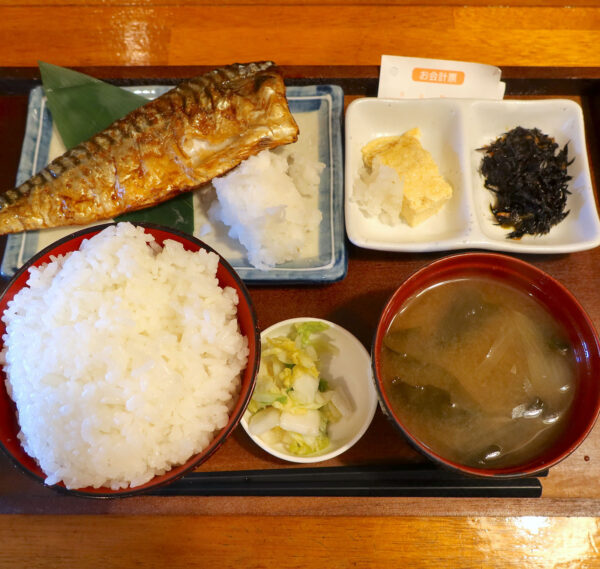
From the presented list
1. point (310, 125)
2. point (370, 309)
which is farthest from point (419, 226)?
point (310, 125)

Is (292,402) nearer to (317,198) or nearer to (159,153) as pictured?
(317,198)

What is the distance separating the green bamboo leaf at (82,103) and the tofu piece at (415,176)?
1.00 meters

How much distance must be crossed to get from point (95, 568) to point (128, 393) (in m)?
0.83

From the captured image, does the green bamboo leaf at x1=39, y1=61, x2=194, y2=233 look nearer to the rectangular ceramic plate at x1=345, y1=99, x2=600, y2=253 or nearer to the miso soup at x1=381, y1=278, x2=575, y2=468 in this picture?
the rectangular ceramic plate at x1=345, y1=99, x2=600, y2=253

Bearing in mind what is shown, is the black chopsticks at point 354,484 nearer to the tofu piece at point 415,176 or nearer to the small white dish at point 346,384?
the small white dish at point 346,384

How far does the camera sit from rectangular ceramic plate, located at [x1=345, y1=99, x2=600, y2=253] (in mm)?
2184

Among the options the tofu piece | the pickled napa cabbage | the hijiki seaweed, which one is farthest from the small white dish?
the hijiki seaweed

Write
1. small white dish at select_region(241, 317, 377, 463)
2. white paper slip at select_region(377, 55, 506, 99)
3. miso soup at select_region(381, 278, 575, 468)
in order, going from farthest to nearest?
1. white paper slip at select_region(377, 55, 506, 99)
2. small white dish at select_region(241, 317, 377, 463)
3. miso soup at select_region(381, 278, 575, 468)

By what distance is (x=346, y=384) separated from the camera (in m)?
1.98

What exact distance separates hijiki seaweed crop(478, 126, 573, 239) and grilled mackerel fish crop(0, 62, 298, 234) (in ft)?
3.46

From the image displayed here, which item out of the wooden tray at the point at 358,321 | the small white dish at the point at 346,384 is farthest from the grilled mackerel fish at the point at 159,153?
the small white dish at the point at 346,384

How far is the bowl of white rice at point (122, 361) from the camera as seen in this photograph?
5.01 ft

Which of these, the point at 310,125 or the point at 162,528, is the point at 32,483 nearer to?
the point at 162,528

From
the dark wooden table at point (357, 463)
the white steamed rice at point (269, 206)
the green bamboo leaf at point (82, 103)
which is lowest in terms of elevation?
the dark wooden table at point (357, 463)
